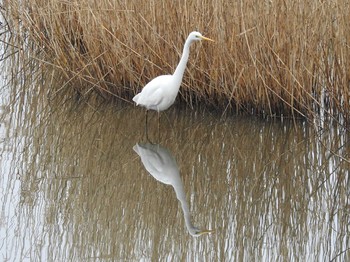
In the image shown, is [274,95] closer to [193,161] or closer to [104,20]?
[193,161]

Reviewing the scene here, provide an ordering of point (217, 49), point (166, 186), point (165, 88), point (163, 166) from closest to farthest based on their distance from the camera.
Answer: point (166, 186) → point (163, 166) → point (165, 88) → point (217, 49)

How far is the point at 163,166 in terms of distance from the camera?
6812mm

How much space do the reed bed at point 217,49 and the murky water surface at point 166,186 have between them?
0.83ft

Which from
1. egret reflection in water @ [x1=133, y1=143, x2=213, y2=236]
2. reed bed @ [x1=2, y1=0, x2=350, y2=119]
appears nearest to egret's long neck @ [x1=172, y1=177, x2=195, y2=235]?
egret reflection in water @ [x1=133, y1=143, x2=213, y2=236]

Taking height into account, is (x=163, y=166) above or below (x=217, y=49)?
below

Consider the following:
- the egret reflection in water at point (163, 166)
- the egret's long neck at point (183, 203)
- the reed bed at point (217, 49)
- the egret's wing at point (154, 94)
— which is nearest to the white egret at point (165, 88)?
the egret's wing at point (154, 94)

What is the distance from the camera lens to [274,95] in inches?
303

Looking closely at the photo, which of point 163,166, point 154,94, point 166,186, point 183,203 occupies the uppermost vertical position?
point 154,94

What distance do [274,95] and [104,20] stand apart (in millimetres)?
1639

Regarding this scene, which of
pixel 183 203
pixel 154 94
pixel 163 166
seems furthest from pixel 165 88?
pixel 183 203

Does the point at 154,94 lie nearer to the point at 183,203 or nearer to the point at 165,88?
the point at 165,88

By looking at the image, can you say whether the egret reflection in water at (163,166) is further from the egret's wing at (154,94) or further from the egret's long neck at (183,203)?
the egret's wing at (154,94)

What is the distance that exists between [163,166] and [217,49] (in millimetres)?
1335

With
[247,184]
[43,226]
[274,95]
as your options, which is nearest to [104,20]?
[274,95]
